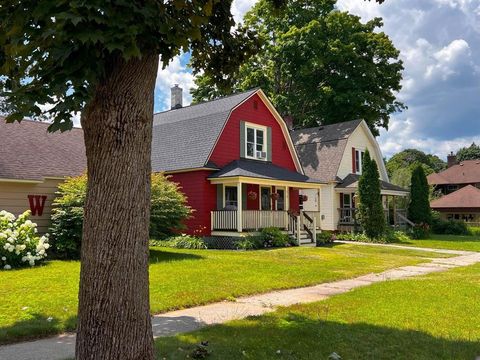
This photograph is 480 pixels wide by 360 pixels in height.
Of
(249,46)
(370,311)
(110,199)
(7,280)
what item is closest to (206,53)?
(249,46)

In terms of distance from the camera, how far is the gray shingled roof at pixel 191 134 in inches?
829

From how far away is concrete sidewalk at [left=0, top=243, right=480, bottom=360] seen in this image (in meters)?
5.42

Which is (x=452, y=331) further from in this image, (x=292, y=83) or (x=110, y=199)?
(x=292, y=83)

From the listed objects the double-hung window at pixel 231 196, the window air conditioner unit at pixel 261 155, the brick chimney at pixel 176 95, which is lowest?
the double-hung window at pixel 231 196

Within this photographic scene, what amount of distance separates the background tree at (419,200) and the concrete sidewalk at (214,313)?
17277 millimetres

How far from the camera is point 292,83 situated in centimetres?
3781

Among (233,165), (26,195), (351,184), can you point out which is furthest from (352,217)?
(26,195)

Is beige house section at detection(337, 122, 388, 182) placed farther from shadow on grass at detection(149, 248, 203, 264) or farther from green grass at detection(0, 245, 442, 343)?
shadow on grass at detection(149, 248, 203, 264)

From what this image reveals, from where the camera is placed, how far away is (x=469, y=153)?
90.9 m

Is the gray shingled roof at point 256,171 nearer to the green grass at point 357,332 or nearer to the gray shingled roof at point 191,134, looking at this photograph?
the gray shingled roof at point 191,134

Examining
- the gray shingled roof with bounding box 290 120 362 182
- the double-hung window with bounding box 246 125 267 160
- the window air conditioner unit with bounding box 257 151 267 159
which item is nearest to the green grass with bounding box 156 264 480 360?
the double-hung window with bounding box 246 125 267 160

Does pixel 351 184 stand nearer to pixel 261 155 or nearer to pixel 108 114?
pixel 261 155

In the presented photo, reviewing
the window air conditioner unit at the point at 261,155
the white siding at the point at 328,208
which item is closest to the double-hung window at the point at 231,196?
the window air conditioner unit at the point at 261,155

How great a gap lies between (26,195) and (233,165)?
352 inches
